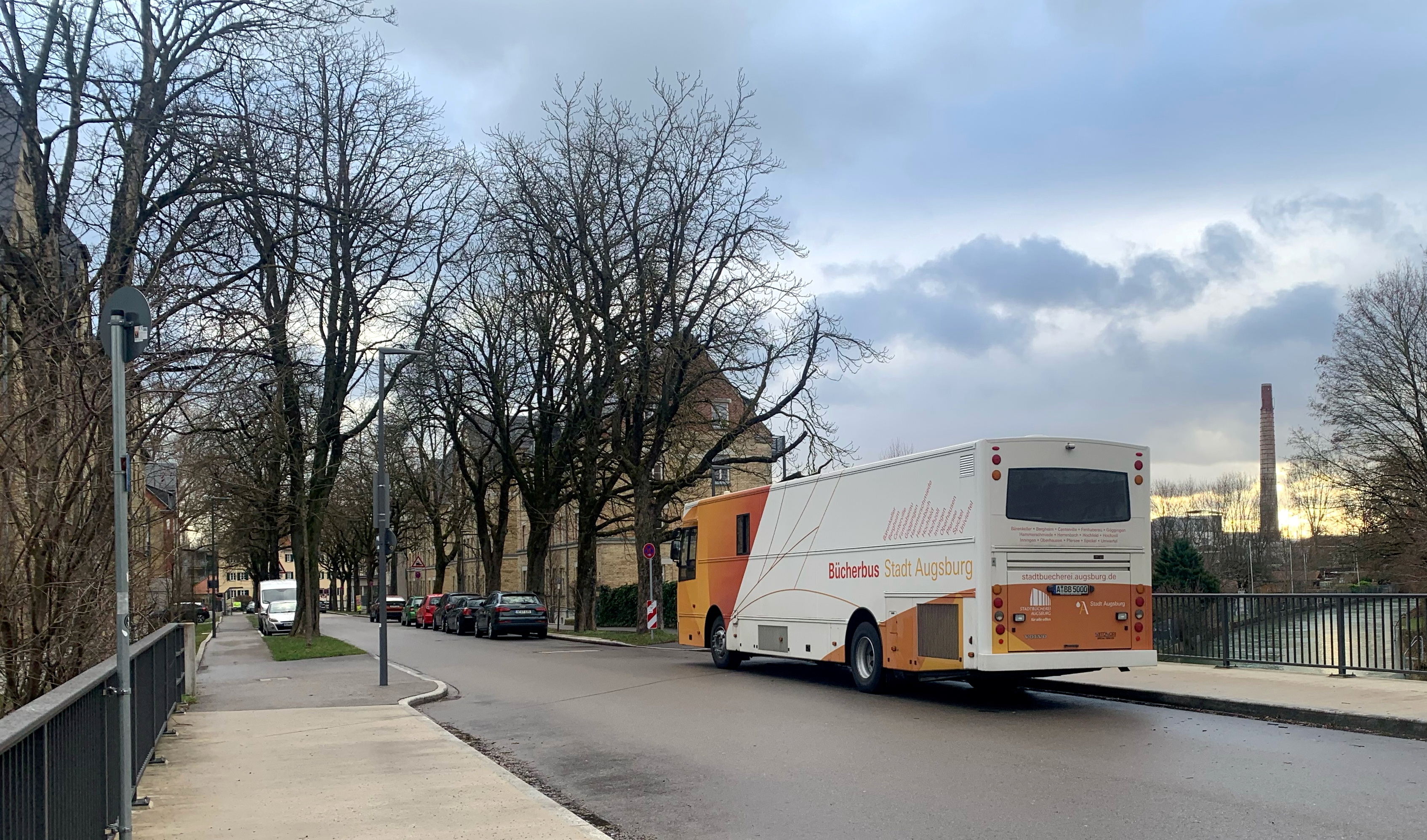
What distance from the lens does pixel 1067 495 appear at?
1419 centimetres

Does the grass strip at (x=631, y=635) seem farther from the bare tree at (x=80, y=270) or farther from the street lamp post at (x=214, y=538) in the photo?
the bare tree at (x=80, y=270)

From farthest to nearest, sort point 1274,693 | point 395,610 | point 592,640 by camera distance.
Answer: point 395,610 → point 592,640 → point 1274,693

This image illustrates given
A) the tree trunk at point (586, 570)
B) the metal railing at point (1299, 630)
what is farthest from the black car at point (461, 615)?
the metal railing at point (1299, 630)

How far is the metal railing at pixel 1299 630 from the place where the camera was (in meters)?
14.5

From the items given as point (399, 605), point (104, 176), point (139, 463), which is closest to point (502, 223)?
point (104, 176)

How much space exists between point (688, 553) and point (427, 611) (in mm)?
32050

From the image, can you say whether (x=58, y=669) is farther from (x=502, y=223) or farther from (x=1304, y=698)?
(x=502, y=223)

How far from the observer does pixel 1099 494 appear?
47.4 feet

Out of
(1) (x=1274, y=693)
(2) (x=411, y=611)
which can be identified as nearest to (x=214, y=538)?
(2) (x=411, y=611)

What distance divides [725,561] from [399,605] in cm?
4780

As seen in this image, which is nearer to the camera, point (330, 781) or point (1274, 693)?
point (330, 781)

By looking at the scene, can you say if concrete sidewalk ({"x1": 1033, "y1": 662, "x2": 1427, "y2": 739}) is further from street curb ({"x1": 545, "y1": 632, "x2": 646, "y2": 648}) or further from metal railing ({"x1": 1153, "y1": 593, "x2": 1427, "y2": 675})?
street curb ({"x1": 545, "y1": 632, "x2": 646, "y2": 648})

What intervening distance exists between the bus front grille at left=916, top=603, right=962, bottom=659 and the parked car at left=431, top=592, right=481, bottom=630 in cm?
3374

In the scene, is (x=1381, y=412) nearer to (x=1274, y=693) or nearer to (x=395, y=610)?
(x=1274, y=693)
